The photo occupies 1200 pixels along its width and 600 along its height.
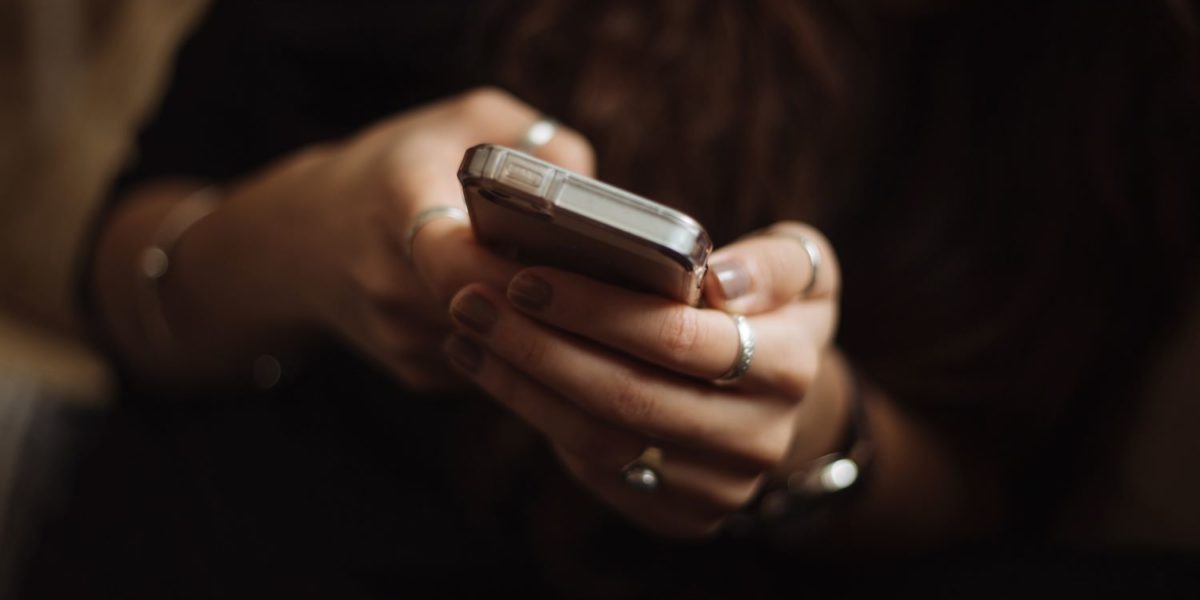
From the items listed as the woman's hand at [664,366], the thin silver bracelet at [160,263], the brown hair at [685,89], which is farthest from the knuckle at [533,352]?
the thin silver bracelet at [160,263]

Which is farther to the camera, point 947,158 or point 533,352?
point 947,158

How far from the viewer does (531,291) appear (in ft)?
1.29

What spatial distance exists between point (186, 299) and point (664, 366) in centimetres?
57

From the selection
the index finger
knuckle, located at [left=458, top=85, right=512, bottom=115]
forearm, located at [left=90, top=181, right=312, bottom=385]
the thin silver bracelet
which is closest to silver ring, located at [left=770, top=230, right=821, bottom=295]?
the index finger

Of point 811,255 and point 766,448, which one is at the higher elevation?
point 811,255

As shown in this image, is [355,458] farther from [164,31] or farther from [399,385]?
[164,31]

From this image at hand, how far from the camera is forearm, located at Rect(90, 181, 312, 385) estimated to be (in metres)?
0.71

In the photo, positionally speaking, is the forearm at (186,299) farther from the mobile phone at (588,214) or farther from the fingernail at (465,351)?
the mobile phone at (588,214)

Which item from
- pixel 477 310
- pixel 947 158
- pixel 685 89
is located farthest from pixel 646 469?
pixel 947 158

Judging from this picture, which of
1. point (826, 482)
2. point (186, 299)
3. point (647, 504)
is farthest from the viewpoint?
point (186, 299)

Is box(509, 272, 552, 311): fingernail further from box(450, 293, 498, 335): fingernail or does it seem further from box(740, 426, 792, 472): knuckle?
box(740, 426, 792, 472): knuckle

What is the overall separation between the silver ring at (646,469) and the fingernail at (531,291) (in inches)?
5.4

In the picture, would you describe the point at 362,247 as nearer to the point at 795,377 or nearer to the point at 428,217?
the point at 428,217

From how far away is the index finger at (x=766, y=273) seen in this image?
42 centimetres
